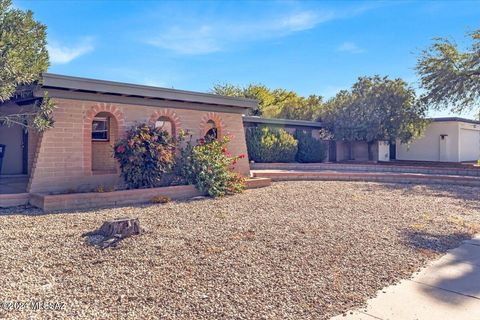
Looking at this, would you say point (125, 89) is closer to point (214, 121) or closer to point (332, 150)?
point (214, 121)

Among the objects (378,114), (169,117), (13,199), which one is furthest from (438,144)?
(13,199)

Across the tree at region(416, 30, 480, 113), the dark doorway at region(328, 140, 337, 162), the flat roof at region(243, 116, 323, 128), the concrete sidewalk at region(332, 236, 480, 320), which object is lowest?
the concrete sidewalk at region(332, 236, 480, 320)

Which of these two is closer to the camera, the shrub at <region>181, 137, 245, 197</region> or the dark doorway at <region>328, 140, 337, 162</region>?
the shrub at <region>181, 137, 245, 197</region>

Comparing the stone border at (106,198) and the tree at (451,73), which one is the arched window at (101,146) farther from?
the tree at (451,73)

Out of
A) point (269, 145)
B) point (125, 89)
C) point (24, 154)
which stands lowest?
point (24, 154)

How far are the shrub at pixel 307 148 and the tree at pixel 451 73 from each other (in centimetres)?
697

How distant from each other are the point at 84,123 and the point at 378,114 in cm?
1798

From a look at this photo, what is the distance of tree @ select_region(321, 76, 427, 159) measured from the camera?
2066cm

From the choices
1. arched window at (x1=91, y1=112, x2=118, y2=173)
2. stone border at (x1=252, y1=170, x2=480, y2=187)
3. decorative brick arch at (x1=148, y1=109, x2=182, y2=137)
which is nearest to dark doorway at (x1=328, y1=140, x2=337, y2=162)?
stone border at (x1=252, y1=170, x2=480, y2=187)

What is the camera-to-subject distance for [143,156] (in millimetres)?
8945

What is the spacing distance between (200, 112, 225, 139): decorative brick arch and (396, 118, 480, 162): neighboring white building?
57.1ft

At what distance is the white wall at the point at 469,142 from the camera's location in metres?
24.0

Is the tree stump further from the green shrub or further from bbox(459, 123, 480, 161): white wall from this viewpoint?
bbox(459, 123, 480, 161): white wall

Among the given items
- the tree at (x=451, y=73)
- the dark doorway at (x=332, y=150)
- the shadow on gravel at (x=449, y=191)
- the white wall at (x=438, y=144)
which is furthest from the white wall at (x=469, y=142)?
the shadow on gravel at (x=449, y=191)
